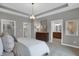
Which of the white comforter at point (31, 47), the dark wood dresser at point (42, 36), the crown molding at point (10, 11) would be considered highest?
the crown molding at point (10, 11)

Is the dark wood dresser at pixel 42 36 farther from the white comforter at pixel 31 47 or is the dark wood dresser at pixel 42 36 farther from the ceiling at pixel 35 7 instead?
the ceiling at pixel 35 7

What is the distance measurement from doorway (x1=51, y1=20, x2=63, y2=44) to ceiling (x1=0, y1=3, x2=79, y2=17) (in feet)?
0.83

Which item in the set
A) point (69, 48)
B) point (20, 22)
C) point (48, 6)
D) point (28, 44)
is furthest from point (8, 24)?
point (69, 48)

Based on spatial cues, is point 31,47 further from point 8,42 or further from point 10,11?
point 10,11

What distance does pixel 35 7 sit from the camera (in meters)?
2.01

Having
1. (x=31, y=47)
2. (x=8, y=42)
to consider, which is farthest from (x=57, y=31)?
(x=8, y=42)

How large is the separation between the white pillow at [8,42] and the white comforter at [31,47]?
0.12 metres

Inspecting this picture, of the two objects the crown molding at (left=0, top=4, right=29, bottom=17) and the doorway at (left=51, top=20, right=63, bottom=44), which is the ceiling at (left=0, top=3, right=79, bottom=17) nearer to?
the crown molding at (left=0, top=4, right=29, bottom=17)

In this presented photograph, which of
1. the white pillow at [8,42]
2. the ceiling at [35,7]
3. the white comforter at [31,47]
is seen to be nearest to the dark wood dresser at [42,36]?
the white comforter at [31,47]

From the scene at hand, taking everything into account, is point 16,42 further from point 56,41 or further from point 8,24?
point 56,41

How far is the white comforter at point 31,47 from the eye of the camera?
194cm

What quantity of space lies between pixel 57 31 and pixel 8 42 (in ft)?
3.04

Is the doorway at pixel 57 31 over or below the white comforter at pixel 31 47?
over

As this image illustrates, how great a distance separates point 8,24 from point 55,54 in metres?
1.03
